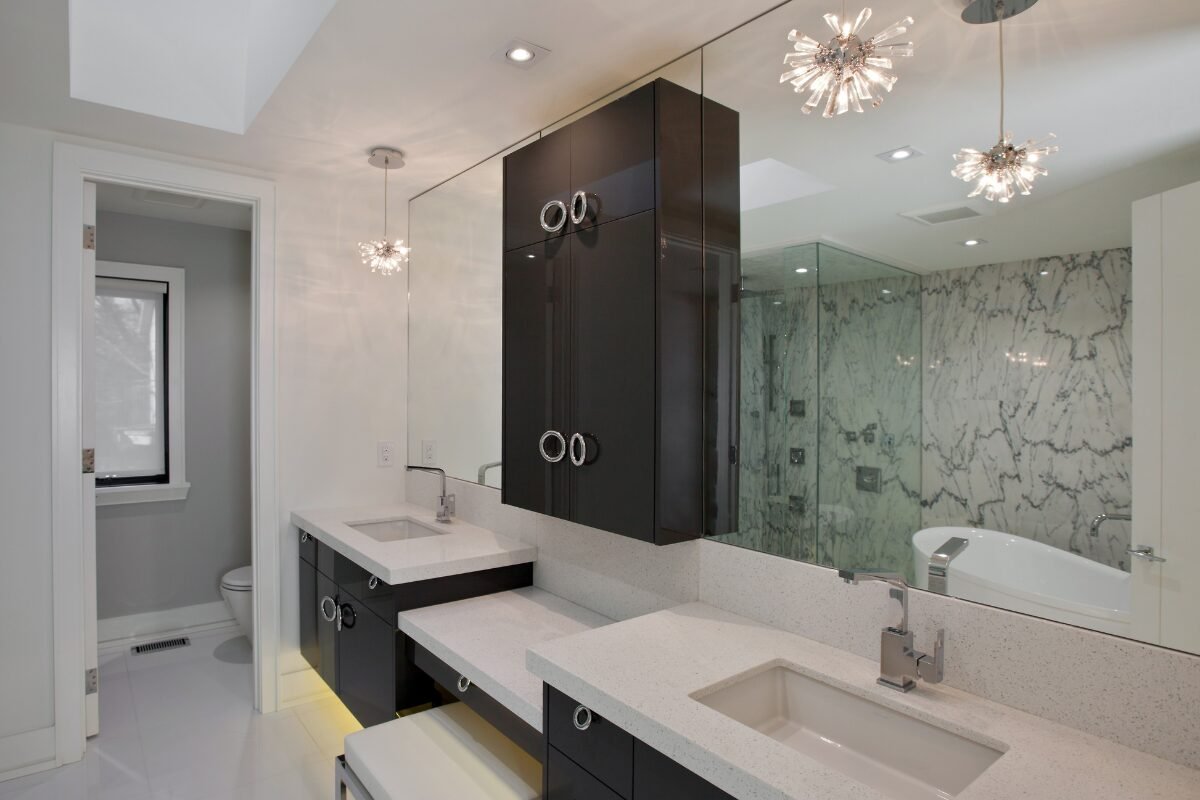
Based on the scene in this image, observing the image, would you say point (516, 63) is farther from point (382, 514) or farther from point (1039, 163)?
point (382, 514)

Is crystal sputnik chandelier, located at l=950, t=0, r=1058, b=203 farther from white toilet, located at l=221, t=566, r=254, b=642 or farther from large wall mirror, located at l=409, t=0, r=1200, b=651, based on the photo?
white toilet, located at l=221, t=566, r=254, b=642

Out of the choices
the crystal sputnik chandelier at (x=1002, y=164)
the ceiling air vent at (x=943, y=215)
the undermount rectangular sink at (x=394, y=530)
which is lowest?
the undermount rectangular sink at (x=394, y=530)

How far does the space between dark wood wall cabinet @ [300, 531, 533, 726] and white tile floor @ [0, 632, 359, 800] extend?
0.90ft

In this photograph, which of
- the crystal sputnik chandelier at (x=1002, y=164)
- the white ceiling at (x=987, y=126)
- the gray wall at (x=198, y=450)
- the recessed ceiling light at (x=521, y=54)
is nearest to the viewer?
the white ceiling at (x=987, y=126)

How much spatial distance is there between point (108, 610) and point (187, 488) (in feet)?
2.48

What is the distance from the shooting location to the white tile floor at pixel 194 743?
236cm

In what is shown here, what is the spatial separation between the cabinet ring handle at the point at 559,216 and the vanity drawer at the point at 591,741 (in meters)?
1.23

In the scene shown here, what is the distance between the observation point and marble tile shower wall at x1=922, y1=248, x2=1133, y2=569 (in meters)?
1.06

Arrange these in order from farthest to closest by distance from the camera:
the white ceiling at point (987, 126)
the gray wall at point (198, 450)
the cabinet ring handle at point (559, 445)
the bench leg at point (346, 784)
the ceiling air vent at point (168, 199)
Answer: the gray wall at point (198, 450), the ceiling air vent at point (168, 199), the cabinet ring handle at point (559, 445), the bench leg at point (346, 784), the white ceiling at point (987, 126)

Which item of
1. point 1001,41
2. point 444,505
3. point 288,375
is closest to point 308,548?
point 444,505

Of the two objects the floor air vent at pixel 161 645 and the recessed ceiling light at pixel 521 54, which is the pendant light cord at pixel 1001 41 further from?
the floor air vent at pixel 161 645

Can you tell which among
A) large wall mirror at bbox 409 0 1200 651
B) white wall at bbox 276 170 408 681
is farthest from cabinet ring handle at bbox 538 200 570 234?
white wall at bbox 276 170 408 681

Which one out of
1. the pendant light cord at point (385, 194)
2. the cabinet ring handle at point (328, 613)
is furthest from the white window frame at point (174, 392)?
the cabinet ring handle at point (328, 613)

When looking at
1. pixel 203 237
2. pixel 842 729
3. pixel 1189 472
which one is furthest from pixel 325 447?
pixel 1189 472
